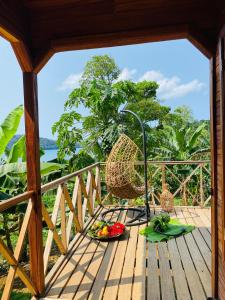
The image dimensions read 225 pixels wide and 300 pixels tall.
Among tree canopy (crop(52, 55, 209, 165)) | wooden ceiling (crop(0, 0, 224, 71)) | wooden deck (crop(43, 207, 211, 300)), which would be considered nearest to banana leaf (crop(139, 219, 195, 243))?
wooden deck (crop(43, 207, 211, 300))

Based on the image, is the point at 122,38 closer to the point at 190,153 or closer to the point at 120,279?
the point at 120,279

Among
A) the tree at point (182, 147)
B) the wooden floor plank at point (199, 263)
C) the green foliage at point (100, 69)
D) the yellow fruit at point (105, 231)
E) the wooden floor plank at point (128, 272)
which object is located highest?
the green foliage at point (100, 69)

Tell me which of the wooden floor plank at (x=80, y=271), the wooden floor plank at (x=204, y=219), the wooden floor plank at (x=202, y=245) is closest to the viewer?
the wooden floor plank at (x=80, y=271)

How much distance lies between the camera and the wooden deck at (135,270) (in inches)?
96.6

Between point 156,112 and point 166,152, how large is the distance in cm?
365

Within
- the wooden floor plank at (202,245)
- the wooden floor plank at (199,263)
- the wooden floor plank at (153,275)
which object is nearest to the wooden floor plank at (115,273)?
the wooden floor plank at (153,275)

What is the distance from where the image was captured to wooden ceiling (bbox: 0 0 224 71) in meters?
2.18

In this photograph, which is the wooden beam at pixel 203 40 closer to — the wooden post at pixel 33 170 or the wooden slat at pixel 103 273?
the wooden post at pixel 33 170

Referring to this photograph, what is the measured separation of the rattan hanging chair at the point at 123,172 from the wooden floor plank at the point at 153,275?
1.29 meters

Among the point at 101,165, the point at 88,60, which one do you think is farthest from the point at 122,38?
the point at 88,60

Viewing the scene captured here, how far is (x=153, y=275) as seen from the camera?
108 inches

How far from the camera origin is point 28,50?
2.31m

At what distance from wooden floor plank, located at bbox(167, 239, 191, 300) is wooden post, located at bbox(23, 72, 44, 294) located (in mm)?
1202

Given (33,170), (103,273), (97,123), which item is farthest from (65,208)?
(97,123)
